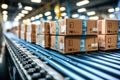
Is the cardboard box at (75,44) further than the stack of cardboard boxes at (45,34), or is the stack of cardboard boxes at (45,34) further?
the stack of cardboard boxes at (45,34)

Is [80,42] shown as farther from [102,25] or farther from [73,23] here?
[102,25]

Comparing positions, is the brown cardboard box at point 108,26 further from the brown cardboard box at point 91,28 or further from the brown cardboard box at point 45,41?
the brown cardboard box at point 45,41

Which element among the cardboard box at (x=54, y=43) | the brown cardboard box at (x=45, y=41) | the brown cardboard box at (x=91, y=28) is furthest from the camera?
the brown cardboard box at (x=45, y=41)

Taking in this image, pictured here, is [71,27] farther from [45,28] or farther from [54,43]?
[45,28]

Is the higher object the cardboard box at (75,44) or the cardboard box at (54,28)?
the cardboard box at (54,28)

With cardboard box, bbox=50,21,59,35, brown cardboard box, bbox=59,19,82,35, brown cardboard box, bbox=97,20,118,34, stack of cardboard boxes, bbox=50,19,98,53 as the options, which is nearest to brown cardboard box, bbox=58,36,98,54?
stack of cardboard boxes, bbox=50,19,98,53

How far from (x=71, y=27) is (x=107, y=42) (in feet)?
3.78

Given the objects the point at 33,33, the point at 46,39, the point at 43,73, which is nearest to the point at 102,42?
the point at 46,39

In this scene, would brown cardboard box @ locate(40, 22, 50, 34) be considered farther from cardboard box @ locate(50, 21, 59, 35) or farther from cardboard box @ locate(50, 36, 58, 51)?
cardboard box @ locate(50, 36, 58, 51)

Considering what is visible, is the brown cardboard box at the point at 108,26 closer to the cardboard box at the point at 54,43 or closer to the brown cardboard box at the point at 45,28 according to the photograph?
the cardboard box at the point at 54,43

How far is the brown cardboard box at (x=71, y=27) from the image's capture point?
3.16m

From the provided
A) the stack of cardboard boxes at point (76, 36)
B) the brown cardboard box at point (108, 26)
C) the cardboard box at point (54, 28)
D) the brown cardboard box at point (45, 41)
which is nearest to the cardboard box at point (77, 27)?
the stack of cardboard boxes at point (76, 36)

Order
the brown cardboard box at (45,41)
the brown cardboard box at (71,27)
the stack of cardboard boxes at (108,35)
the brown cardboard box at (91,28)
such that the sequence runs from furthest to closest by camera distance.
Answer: the brown cardboard box at (45,41), the stack of cardboard boxes at (108,35), the brown cardboard box at (91,28), the brown cardboard box at (71,27)

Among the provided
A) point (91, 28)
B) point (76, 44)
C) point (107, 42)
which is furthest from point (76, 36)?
point (107, 42)
